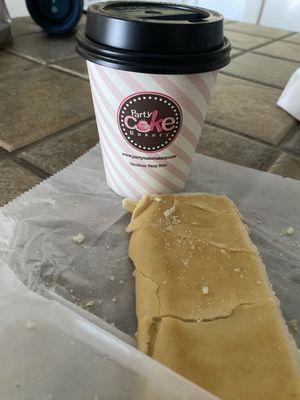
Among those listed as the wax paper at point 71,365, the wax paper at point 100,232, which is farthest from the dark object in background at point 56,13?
the wax paper at point 71,365

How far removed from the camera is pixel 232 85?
108cm

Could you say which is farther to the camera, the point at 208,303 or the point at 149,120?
the point at 149,120

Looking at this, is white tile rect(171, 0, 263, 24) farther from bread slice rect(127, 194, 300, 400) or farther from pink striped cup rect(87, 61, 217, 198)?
bread slice rect(127, 194, 300, 400)

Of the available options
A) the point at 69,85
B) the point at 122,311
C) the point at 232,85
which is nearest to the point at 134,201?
the point at 122,311

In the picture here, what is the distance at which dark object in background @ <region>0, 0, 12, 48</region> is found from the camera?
1.17 metres

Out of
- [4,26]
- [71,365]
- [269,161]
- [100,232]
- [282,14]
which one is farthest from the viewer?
[282,14]

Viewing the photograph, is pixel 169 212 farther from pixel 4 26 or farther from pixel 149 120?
pixel 4 26

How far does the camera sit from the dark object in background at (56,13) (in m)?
1.30

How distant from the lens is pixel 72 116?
0.84 meters

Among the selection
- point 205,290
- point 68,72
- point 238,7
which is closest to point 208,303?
point 205,290

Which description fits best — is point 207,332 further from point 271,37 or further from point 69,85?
point 271,37

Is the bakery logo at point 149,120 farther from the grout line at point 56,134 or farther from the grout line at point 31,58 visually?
the grout line at point 31,58

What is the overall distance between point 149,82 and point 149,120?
0.18 ft

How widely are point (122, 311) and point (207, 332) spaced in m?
0.11
